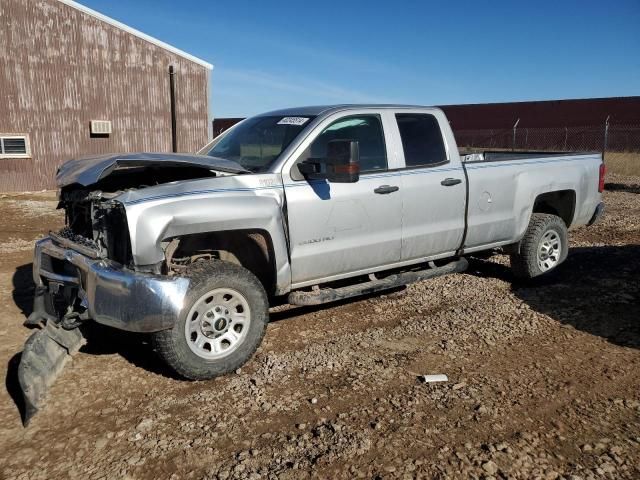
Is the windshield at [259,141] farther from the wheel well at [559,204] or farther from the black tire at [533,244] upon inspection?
the wheel well at [559,204]

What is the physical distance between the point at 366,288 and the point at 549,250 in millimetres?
2800

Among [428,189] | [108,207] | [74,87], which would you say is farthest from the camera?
[74,87]

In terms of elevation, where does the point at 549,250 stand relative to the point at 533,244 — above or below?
below

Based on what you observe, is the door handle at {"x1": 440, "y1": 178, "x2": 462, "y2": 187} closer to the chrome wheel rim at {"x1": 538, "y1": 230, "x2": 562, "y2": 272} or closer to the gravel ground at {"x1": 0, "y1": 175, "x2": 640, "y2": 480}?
the gravel ground at {"x1": 0, "y1": 175, "x2": 640, "y2": 480}

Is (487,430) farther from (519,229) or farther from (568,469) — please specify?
(519,229)

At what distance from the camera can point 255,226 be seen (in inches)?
158

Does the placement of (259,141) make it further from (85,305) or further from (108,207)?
(85,305)

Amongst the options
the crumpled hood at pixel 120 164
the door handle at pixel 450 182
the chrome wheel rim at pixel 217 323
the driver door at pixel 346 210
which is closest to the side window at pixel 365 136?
the driver door at pixel 346 210

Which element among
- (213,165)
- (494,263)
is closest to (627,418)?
(213,165)

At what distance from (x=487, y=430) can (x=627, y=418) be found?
0.91m

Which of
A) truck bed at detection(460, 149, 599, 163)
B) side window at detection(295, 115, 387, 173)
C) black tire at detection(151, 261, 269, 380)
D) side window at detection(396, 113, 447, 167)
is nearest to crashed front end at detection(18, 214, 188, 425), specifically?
black tire at detection(151, 261, 269, 380)

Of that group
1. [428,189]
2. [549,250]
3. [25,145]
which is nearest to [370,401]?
[428,189]

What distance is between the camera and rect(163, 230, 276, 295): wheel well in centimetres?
400

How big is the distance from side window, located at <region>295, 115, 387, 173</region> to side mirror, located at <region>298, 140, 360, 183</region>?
406 millimetres
